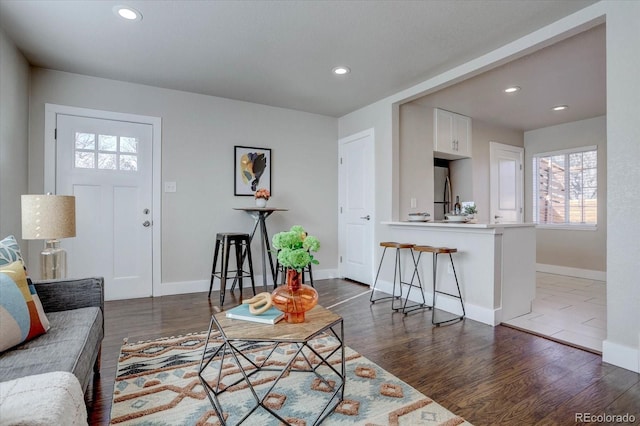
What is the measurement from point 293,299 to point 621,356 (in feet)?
7.16

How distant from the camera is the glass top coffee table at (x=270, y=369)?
58.7 inches

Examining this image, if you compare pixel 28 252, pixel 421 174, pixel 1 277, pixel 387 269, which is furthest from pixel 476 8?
pixel 28 252

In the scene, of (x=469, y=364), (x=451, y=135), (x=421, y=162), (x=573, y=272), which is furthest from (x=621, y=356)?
(x=573, y=272)

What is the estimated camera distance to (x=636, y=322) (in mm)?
2111

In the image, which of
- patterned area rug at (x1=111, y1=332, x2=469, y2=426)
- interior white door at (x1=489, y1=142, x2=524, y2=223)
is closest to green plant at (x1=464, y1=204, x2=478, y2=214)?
patterned area rug at (x1=111, y1=332, x2=469, y2=426)

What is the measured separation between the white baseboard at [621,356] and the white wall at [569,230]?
11.4 ft

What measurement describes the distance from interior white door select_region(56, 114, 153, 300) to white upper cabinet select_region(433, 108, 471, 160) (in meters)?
3.63

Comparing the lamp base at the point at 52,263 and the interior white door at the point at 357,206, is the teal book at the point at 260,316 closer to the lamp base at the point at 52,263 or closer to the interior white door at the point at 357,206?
the lamp base at the point at 52,263

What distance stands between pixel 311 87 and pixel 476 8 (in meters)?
1.93

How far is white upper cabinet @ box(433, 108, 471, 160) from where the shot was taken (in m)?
4.59

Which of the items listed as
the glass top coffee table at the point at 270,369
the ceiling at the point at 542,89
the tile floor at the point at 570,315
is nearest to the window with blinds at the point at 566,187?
the ceiling at the point at 542,89

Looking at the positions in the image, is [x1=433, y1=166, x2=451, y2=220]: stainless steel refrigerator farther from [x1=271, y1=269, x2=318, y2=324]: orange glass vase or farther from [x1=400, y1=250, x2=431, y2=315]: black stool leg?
[x1=271, y1=269, x2=318, y2=324]: orange glass vase

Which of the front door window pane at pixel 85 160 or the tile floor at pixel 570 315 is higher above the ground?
the front door window pane at pixel 85 160

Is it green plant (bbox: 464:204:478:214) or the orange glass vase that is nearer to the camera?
the orange glass vase
